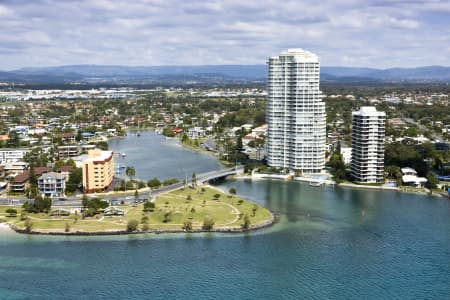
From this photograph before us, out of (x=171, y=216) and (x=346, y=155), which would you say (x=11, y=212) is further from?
(x=346, y=155)

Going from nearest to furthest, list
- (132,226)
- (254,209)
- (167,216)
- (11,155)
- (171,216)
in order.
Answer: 1. (132,226)
2. (167,216)
3. (171,216)
4. (254,209)
5. (11,155)

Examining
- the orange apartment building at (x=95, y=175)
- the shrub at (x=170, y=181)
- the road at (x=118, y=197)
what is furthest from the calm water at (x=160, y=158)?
the orange apartment building at (x=95, y=175)

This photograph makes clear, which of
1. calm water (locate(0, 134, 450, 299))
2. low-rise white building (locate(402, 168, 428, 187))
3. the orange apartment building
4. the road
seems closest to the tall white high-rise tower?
low-rise white building (locate(402, 168, 428, 187))

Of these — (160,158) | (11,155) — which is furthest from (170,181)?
(11,155)

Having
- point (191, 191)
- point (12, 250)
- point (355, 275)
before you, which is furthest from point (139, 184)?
point (355, 275)

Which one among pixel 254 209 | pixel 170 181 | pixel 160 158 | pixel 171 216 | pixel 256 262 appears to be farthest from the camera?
pixel 160 158

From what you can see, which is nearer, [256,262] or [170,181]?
[256,262]

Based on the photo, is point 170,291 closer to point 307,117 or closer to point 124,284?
point 124,284
